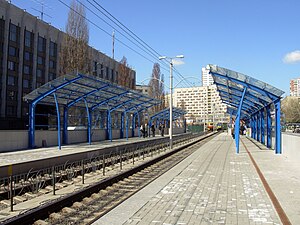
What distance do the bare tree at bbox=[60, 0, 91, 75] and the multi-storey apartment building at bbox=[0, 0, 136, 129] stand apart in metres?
2.78

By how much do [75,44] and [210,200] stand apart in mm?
35220

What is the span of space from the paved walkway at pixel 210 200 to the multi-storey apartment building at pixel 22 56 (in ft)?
97.3

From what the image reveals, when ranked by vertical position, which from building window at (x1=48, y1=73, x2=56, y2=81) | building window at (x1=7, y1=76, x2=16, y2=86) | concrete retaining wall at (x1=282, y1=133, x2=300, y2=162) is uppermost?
building window at (x1=48, y1=73, x2=56, y2=81)

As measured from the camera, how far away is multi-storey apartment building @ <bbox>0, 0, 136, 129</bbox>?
4284cm

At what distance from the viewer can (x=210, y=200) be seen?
850cm

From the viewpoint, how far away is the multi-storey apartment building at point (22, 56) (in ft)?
141

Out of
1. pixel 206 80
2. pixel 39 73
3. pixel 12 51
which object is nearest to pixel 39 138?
pixel 12 51

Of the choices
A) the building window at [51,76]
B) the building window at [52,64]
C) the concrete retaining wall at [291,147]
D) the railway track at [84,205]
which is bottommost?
the railway track at [84,205]

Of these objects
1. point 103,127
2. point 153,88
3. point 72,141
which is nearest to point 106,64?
point 153,88

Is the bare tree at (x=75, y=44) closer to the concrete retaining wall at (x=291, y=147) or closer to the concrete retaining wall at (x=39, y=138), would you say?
the concrete retaining wall at (x=39, y=138)

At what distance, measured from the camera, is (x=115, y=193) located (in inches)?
394

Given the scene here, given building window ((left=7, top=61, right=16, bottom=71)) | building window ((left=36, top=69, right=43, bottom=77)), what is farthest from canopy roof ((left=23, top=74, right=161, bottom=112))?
building window ((left=36, top=69, right=43, bottom=77))

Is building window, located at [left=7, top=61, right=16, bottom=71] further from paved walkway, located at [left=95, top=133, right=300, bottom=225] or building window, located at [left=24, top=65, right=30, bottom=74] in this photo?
paved walkway, located at [left=95, top=133, right=300, bottom=225]

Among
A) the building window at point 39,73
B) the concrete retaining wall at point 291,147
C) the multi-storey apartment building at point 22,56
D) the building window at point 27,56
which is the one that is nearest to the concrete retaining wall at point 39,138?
the multi-storey apartment building at point 22,56
